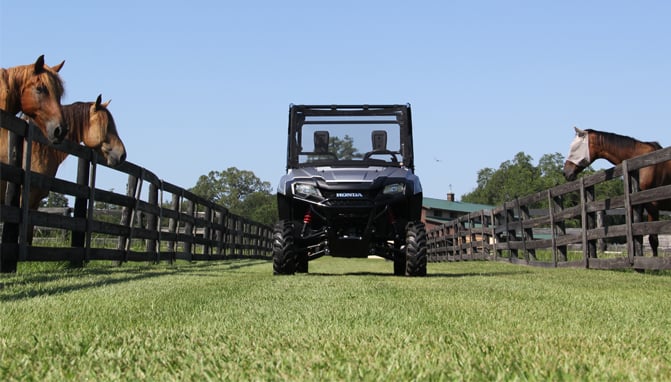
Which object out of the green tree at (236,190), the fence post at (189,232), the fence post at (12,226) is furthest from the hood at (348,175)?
the green tree at (236,190)

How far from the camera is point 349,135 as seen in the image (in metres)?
11.1

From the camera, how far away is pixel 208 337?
11.0 ft

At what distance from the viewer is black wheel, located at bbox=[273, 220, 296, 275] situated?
970 cm

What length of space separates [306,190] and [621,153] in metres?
6.00

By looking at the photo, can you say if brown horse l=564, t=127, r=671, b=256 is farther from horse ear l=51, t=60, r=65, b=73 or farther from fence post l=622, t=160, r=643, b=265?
horse ear l=51, t=60, r=65, b=73

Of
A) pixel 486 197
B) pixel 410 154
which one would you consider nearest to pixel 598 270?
pixel 410 154

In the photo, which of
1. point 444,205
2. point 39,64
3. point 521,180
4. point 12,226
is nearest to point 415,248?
point 12,226

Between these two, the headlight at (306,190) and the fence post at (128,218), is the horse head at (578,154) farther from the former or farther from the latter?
the fence post at (128,218)

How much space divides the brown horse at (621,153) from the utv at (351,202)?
3.69m

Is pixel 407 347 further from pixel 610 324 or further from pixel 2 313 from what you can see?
pixel 2 313

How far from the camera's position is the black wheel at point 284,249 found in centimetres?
970

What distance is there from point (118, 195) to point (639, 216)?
294 inches

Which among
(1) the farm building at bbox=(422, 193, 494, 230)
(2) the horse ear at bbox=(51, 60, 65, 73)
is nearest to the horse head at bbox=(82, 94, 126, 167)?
(2) the horse ear at bbox=(51, 60, 65, 73)

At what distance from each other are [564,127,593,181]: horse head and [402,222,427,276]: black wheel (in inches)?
196
